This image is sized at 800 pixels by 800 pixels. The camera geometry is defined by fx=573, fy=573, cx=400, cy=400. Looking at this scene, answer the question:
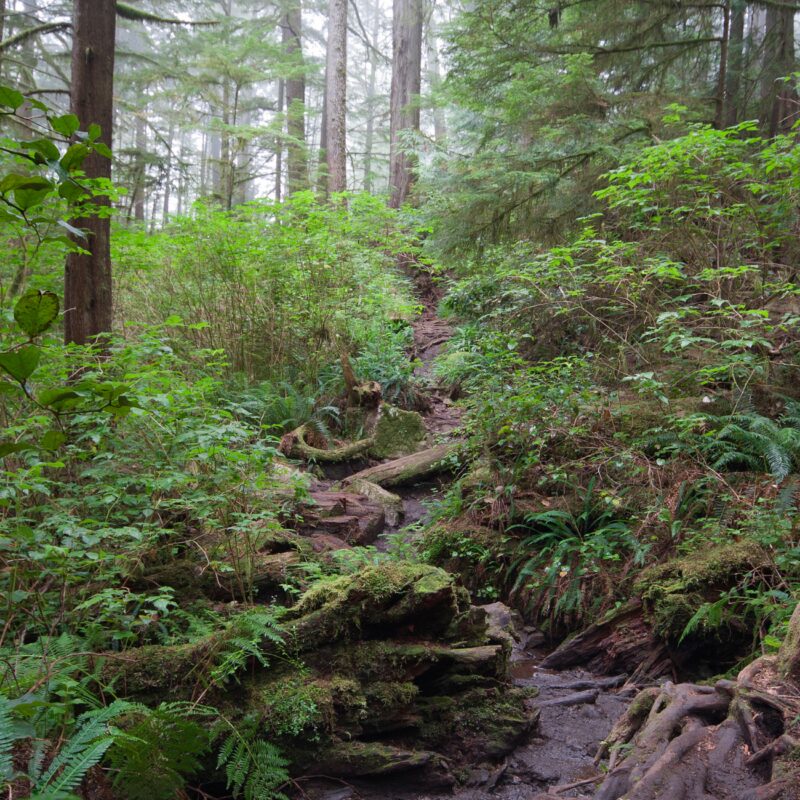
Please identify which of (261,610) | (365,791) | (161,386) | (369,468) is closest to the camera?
(365,791)

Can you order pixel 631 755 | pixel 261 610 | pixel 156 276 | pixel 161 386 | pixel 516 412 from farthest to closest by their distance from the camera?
pixel 156 276 → pixel 516 412 → pixel 161 386 → pixel 261 610 → pixel 631 755

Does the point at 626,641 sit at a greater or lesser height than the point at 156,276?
lesser

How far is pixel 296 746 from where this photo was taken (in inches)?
127

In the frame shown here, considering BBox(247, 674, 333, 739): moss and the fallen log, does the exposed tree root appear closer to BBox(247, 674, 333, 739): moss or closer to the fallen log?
the fallen log

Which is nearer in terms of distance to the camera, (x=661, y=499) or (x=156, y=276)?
(x=661, y=499)

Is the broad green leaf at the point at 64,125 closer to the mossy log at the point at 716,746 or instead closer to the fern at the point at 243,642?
the fern at the point at 243,642

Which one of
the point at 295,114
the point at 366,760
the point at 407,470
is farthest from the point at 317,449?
the point at 295,114

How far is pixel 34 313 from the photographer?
1.13m

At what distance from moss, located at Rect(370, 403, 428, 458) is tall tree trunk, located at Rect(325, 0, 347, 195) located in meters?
7.29

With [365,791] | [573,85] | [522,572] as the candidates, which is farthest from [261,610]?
[573,85]

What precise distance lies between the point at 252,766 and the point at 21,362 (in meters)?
2.74

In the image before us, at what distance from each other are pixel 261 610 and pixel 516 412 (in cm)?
388

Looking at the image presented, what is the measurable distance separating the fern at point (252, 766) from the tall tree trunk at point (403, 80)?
15.0m

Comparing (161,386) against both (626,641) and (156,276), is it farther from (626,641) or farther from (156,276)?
(156,276)
